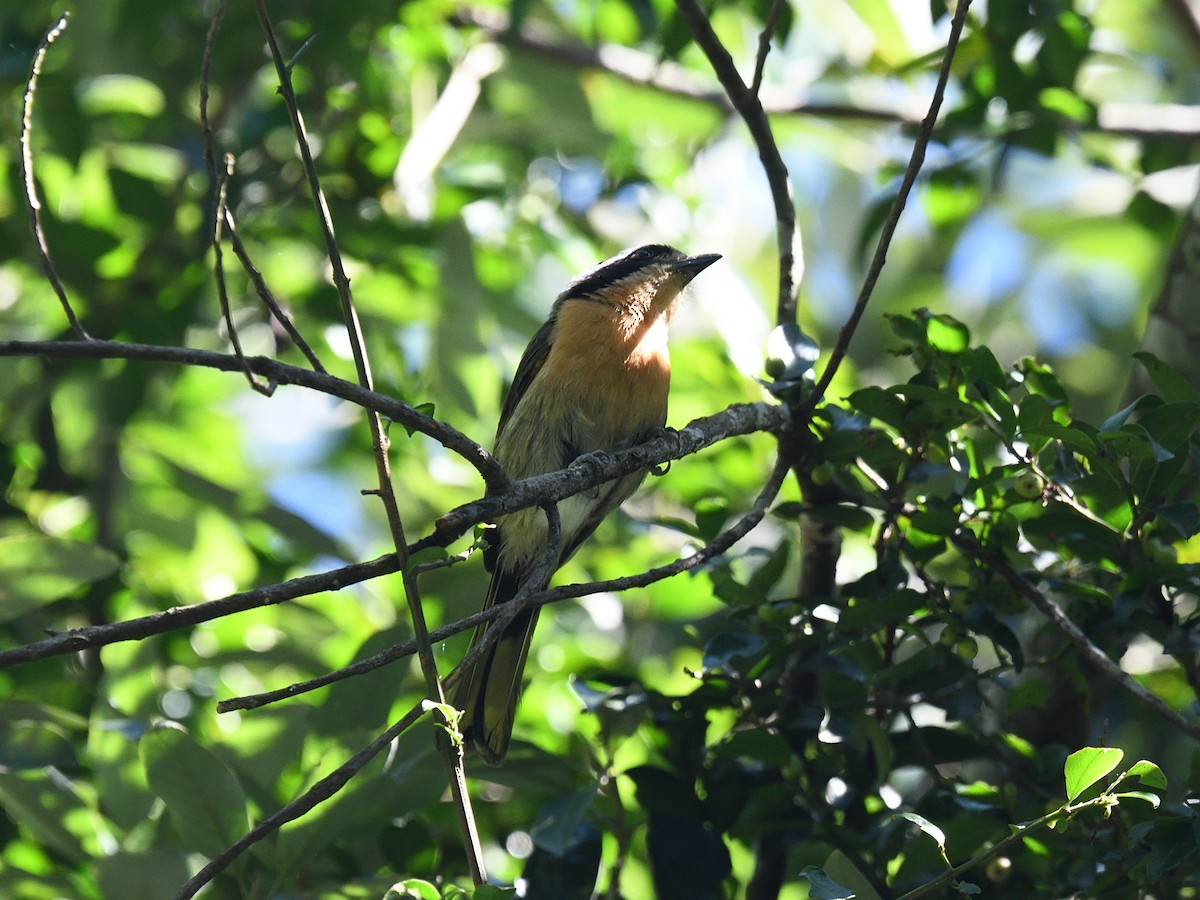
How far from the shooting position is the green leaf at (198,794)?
283 cm

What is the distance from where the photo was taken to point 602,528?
Result: 4.84 meters

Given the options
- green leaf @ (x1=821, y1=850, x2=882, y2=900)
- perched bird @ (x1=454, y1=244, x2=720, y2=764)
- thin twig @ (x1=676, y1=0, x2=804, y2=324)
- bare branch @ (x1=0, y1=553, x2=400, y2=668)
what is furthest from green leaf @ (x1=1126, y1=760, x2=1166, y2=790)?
perched bird @ (x1=454, y1=244, x2=720, y2=764)

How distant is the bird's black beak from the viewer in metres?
4.89

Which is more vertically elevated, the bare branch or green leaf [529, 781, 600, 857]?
the bare branch

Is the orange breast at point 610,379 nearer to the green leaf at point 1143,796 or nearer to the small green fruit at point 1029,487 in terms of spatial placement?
the small green fruit at point 1029,487

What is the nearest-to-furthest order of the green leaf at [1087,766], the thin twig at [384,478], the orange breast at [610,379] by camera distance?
the thin twig at [384,478] → the green leaf at [1087,766] → the orange breast at [610,379]

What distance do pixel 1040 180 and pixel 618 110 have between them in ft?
14.4

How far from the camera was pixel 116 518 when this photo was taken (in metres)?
4.79

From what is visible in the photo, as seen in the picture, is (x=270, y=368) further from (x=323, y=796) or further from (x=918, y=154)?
(x=918, y=154)

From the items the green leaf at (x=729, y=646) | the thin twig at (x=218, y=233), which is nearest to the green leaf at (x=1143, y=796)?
the green leaf at (x=729, y=646)

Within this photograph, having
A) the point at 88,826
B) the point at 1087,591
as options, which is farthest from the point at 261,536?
the point at 1087,591

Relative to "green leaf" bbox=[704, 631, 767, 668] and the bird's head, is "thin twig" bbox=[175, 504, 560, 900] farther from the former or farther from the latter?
the bird's head

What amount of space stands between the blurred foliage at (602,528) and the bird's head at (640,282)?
0.20 metres

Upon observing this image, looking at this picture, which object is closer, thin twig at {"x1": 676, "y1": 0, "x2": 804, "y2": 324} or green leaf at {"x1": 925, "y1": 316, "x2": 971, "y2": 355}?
green leaf at {"x1": 925, "y1": 316, "x2": 971, "y2": 355}
